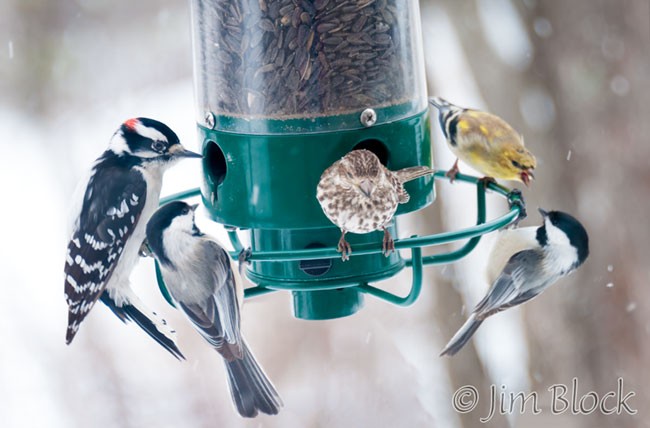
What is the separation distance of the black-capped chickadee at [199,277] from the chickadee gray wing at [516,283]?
2.93 feet

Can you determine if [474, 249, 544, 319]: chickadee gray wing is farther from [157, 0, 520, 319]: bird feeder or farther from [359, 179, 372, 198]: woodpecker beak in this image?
[359, 179, 372, 198]: woodpecker beak

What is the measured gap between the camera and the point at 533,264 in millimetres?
3424

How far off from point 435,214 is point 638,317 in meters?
1.27

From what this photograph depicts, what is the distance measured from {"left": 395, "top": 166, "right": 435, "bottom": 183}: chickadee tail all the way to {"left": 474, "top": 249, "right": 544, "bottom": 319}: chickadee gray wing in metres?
0.43

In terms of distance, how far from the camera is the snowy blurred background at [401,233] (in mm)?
5242

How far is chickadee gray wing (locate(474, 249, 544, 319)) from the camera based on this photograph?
340cm

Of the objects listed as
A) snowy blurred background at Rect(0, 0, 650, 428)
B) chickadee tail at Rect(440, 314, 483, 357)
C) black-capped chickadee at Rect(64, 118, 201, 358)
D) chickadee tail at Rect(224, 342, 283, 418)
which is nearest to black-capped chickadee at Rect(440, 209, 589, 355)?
chickadee tail at Rect(440, 314, 483, 357)

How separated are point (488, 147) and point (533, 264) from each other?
0.61 metres

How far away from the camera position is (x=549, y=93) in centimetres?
521

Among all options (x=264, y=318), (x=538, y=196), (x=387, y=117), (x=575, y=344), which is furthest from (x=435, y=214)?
(x=387, y=117)

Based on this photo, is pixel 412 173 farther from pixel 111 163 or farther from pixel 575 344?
pixel 575 344

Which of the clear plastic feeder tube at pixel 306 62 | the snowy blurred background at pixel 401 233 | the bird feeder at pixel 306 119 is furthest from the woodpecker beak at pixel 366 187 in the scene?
the snowy blurred background at pixel 401 233

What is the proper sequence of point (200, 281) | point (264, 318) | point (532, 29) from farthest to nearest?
point (264, 318) → point (532, 29) → point (200, 281)

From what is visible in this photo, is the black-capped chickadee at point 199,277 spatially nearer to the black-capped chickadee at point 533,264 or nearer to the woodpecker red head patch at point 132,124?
the woodpecker red head patch at point 132,124
